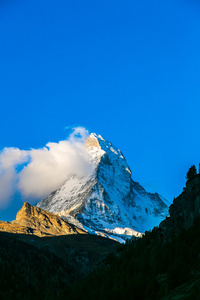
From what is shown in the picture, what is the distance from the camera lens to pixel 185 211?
314ft

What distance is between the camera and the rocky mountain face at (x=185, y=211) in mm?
89125

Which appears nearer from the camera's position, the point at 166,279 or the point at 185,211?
the point at 166,279

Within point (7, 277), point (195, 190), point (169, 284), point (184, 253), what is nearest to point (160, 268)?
point (184, 253)

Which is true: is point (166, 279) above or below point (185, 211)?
below

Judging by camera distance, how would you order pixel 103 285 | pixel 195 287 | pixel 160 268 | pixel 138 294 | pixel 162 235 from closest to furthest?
1. pixel 195 287
2. pixel 138 294
3. pixel 160 268
4. pixel 103 285
5. pixel 162 235

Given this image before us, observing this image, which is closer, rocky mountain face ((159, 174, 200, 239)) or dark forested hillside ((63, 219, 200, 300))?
dark forested hillside ((63, 219, 200, 300))

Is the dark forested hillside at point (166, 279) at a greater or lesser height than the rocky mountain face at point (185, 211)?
lesser

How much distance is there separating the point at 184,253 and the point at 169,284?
12.3 meters

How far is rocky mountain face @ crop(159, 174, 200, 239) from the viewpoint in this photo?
8912 cm

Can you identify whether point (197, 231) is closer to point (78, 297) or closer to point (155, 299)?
point (155, 299)

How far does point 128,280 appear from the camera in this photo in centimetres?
7819

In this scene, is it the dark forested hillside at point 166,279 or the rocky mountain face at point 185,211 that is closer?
the dark forested hillside at point 166,279

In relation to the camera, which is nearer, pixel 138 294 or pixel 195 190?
pixel 138 294

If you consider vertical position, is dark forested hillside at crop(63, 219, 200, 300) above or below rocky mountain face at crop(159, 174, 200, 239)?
below
